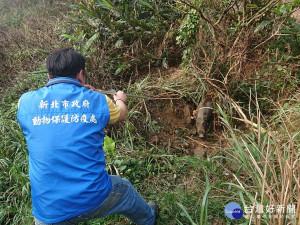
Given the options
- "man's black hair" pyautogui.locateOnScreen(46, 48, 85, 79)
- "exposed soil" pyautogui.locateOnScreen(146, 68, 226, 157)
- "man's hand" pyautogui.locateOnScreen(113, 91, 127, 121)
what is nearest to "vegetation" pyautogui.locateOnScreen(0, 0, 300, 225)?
"exposed soil" pyautogui.locateOnScreen(146, 68, 226, 157)

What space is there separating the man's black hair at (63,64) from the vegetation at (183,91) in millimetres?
1221

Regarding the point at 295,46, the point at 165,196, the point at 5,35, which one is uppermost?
the point at 5,35

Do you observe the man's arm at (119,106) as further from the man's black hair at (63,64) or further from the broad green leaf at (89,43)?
the broad green leaf at (89,43)

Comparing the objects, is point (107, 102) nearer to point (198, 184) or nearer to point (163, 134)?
point (198, 184)

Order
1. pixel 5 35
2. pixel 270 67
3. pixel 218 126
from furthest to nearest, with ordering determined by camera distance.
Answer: pixel 5 35 < pixel 218 126 < pixel 270 67

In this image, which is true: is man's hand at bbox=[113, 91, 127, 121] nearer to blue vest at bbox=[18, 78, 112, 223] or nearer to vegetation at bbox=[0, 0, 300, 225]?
blue vest at bbox=[18, 78, 112, 223]

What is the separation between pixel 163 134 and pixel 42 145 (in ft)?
6.14

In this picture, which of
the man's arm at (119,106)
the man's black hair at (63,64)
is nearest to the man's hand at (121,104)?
the man's arm at (119,106)

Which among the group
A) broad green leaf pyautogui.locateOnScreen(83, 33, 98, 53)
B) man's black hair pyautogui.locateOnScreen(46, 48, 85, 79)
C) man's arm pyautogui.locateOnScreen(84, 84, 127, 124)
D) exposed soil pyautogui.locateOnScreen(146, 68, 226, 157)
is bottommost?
exposed soil pyautogui.locateOnScreen(146, 68, 226, 157)

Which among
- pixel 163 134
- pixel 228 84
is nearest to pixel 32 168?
pixel 163 134

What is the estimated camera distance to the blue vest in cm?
128

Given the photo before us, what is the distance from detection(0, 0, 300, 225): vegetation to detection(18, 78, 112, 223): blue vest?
2.79ft

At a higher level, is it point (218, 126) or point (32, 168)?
point (32, 168)

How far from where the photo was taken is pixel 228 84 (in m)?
2.89
